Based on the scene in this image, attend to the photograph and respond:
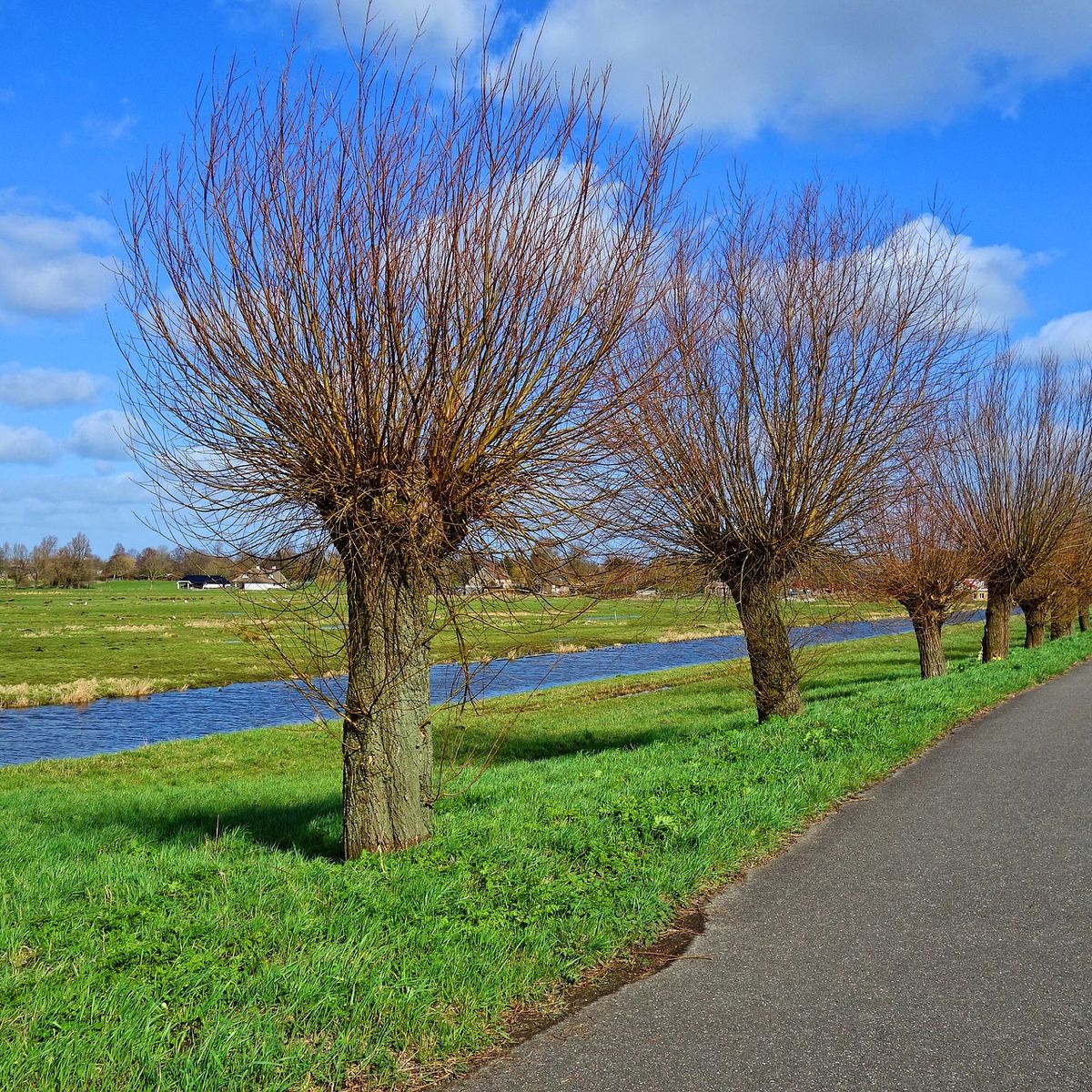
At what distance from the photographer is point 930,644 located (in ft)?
71.0

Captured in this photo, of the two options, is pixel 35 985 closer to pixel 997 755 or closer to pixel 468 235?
pixel 468 235

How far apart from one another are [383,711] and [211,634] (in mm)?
52118

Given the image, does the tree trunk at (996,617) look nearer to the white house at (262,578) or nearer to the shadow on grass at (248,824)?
the shadow on grass at (248,824)

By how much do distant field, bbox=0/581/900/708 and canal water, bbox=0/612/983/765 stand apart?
1132 millimetres

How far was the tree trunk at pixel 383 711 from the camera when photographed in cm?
648

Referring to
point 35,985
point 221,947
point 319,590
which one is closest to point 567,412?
point 319,590

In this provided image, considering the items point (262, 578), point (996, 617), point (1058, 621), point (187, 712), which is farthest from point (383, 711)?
point (1058, 621)

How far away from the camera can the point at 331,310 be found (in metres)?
5.93

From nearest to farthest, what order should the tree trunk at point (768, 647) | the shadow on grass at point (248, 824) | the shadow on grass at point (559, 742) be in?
the shadow on grass at point (248, 824)
the tree trunk at point (768, 647)
the shadow on grass at point (559, 742)

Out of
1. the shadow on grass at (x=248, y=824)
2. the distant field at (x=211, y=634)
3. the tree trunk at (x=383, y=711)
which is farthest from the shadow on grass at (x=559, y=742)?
the tree trunk at (x=383, y=711)

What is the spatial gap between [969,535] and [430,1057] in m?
22.3

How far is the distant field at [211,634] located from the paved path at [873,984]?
2.45 metres

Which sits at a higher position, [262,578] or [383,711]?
[262,578]

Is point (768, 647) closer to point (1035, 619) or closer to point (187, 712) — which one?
point (187, 712)
